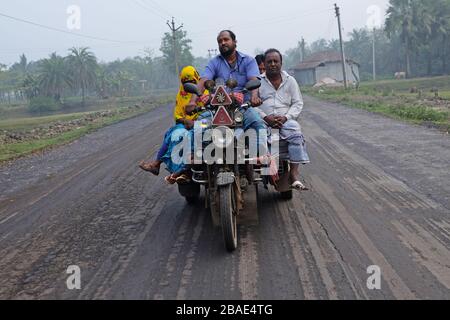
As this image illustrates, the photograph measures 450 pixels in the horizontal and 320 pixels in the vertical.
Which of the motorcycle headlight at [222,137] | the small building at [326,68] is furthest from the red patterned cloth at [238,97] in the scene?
the small building at [326,68]

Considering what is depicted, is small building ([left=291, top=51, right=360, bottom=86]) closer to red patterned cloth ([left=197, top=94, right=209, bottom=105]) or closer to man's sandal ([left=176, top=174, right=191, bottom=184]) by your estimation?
red patterned cloth ([left=197, top=94, right=209, bottom=105])

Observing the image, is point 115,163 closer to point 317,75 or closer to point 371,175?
point 371,175

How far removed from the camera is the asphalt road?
4.20 meters

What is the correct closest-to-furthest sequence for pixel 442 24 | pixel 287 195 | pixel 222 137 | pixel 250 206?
pixel 222 137 → pixel 250 206 → pixel 287 195 → pixel 442 24

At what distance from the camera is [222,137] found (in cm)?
525

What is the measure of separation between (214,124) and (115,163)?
684 centimetres

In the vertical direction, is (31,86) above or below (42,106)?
above

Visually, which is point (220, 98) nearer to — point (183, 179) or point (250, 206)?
point (183, 179)

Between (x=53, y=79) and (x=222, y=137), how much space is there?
267ft

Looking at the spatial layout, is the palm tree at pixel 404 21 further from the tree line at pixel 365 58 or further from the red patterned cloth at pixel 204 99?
the red patterned cloth at pixel 204 99

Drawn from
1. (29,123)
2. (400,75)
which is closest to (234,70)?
(29,123)

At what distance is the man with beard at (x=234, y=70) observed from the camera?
5922 mm

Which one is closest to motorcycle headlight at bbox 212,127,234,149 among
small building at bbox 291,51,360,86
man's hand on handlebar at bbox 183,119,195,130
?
man's hand on handlebar at bbox 183,119,195,130

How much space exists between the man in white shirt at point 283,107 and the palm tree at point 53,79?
79.6 metres
